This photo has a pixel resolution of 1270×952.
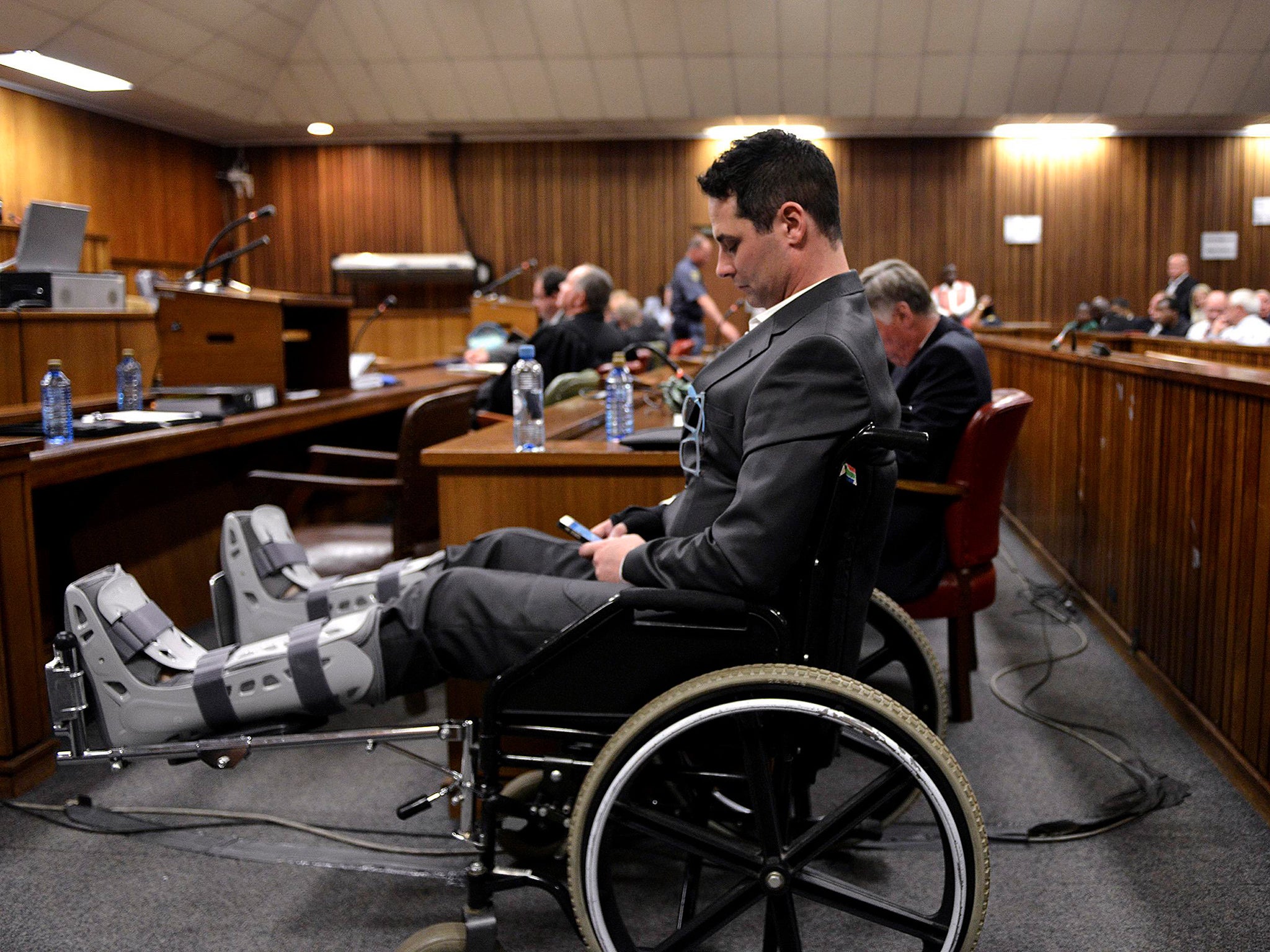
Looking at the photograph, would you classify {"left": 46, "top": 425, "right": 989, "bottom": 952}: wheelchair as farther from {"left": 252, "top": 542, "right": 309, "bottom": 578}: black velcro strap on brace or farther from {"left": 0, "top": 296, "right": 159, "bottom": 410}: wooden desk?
{"left": 0, "top": 296, "right": 159, "bottom": 410}: wooden desk

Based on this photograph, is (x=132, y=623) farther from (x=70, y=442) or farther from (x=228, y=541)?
(x=70, y=442)

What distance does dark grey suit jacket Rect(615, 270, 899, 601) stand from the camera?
148 cm

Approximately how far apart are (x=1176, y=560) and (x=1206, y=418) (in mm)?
404

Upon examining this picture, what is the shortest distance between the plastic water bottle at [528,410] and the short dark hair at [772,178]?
908 mm

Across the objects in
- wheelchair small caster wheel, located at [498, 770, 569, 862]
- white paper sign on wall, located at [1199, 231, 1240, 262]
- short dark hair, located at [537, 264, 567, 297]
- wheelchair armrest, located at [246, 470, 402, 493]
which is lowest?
wheelchair small caster wheel, located at [498, 770, 569, 862]

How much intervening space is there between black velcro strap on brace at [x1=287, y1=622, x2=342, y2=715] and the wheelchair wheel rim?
50cm

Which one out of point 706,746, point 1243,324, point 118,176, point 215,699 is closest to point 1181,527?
point 706,746

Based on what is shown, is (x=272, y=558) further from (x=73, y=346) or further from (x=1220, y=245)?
(x=1220, y=245)

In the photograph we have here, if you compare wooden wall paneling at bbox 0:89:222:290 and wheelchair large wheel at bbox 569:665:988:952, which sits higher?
wooden wall paneling at bbox 0:89:222:290

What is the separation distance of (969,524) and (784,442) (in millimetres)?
1347

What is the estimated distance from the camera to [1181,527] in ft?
9.12

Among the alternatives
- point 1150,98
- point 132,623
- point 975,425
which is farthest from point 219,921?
point 1150,98

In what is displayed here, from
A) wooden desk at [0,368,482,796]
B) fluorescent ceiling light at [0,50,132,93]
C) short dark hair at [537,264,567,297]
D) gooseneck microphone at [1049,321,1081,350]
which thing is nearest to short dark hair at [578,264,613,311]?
wooden desk at [0,368,482,796]

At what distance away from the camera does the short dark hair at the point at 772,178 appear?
1635 millimetres
